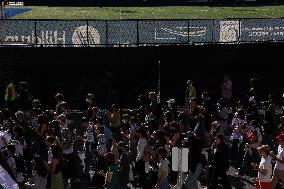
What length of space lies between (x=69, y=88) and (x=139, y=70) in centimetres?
264

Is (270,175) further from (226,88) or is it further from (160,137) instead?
(226,88)

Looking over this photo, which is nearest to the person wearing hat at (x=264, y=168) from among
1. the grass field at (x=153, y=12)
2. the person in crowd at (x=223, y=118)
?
the person in crowd at (x=223, y=118)

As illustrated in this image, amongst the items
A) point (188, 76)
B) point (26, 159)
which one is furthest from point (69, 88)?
point (26, 159)

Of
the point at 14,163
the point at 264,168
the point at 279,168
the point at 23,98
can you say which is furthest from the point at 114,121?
the point at 264,168

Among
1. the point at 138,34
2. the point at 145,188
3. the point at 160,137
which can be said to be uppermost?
the point at 138,34

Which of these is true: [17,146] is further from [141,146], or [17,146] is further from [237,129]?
[237,129]

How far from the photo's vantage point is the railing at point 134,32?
2530 centimetres

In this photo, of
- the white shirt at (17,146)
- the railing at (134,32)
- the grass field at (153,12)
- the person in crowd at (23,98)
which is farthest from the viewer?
the grass field at (153,12)

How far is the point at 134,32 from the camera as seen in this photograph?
1014 inches

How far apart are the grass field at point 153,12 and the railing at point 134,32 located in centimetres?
2820

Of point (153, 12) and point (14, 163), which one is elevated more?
point (153, 12)

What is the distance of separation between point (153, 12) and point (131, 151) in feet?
149

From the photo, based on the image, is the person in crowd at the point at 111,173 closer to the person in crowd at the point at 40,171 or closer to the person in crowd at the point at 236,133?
the person in crowd at the point at 40,171

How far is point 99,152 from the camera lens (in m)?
14.9
